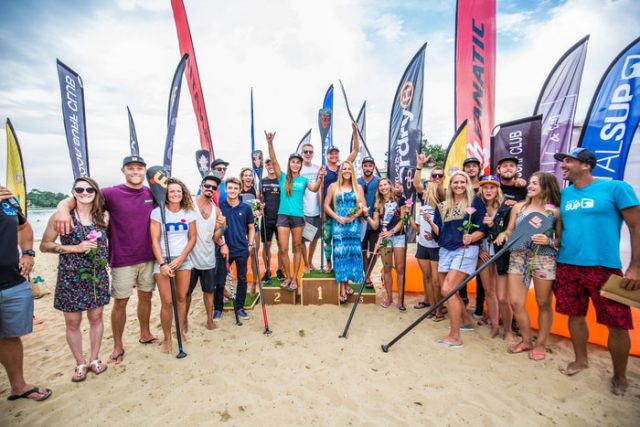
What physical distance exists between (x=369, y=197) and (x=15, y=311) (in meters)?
4.58

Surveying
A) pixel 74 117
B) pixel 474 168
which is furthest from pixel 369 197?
pixel 74 117

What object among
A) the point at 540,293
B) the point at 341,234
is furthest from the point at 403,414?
the point at 341,234

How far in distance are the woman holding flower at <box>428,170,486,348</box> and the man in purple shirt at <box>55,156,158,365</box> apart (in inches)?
144

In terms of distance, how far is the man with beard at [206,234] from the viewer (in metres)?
3.58

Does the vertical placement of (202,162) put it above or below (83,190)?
above

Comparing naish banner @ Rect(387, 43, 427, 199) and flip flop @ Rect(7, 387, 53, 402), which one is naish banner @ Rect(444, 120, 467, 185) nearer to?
naish banner @ Rect(387, 43, 427, 199)

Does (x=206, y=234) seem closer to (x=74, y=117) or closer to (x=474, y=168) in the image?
(x=74, y=117)

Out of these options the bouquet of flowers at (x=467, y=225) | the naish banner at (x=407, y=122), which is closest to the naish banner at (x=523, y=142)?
the naish banner at (x=407, y=122)

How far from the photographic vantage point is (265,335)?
3.78 metres

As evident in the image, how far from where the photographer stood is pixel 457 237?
3426 millimetres

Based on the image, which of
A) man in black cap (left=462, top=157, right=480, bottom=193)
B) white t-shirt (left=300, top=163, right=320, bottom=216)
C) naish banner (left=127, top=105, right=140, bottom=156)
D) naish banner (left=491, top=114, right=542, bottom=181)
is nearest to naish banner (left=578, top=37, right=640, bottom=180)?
naish banner (left=491, top=114, right=542, bottom=181)

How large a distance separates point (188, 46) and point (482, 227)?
765 centimetres

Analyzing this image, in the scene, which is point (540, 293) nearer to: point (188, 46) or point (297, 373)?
point (297, 373)

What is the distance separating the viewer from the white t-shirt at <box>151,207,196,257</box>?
3250 millimetres
